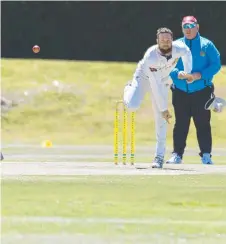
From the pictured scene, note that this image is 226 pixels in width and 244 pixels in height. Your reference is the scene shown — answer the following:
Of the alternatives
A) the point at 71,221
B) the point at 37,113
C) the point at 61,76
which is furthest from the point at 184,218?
the point at 61,76

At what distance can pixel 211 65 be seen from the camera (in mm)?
15188

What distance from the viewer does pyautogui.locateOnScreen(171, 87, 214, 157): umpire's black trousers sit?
15.3 meters

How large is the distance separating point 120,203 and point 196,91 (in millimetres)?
5626

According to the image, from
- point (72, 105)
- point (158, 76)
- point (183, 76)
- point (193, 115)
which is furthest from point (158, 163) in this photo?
point (72, 105)

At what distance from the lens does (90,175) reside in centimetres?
1259

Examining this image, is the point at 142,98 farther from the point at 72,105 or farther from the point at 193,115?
the point at 72,105

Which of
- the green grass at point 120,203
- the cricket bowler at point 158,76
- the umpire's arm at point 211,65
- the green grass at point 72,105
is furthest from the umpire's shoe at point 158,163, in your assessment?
the green grass at point 72,105

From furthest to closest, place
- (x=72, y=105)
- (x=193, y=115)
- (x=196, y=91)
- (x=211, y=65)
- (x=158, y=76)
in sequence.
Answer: (x=72, y=105) → (x=193, y=115) → (x=196, y=91) → (x=211, y=65) → (x=158, y=76)

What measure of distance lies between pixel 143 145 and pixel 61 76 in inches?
188

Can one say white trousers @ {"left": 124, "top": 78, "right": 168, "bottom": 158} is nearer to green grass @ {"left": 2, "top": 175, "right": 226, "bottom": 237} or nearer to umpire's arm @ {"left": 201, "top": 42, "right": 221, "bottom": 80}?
umpire's arm @ {"left": 201, "top": 42, "right": 221, "bottom": 80}

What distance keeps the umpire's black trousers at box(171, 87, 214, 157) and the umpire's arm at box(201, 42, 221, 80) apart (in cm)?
26

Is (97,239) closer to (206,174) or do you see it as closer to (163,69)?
(206,174)

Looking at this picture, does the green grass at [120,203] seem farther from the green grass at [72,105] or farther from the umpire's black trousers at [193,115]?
the green grass at [72,105]

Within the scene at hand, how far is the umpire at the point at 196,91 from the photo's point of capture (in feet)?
49.7
